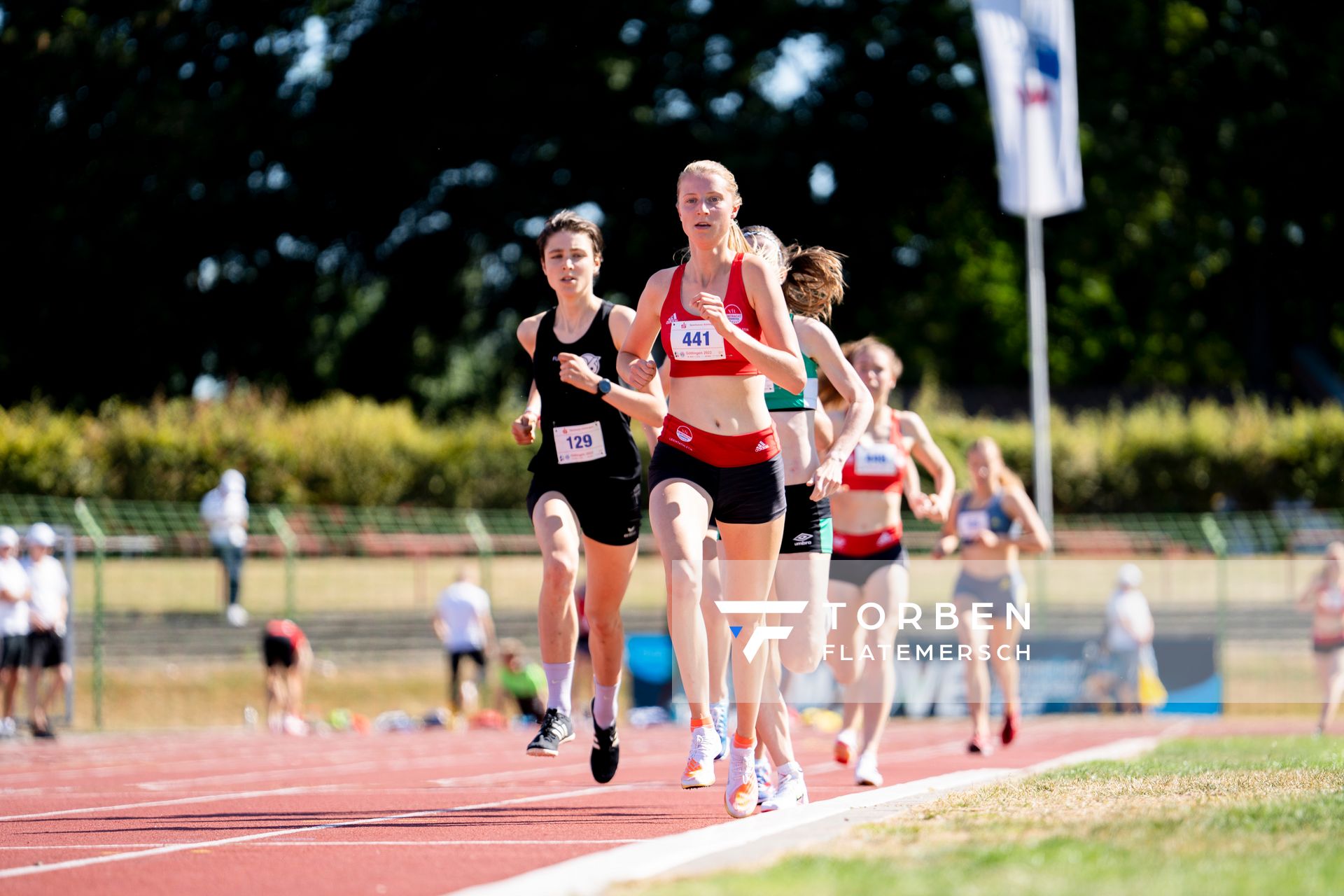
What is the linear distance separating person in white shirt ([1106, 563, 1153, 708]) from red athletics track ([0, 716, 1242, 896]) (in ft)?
19.2

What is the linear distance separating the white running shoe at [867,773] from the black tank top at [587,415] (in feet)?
7.11

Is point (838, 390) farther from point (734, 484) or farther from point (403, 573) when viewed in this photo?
point (403, 573)

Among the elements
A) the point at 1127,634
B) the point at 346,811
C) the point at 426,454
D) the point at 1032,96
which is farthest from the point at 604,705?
the point at 426,454

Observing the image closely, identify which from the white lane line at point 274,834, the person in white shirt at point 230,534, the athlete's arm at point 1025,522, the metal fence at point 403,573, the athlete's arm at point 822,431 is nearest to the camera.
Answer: the white lane line at point 274,834

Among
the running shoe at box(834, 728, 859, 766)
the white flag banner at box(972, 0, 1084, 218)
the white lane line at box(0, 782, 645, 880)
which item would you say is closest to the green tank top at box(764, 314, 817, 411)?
the white lane line at box(0, 782, 645, 880)

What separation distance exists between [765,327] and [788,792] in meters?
1.89

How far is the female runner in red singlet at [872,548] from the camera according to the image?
30.9ft

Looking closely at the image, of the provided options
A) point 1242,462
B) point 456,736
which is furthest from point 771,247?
point 1242,462

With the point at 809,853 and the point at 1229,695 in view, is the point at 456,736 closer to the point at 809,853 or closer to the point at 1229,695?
the point at 1229,695

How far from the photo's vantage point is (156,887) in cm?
525

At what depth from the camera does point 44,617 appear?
18266mm

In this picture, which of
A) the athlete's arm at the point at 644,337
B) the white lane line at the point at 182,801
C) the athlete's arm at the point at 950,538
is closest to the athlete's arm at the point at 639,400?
the athlete's arm at the point at 644,337

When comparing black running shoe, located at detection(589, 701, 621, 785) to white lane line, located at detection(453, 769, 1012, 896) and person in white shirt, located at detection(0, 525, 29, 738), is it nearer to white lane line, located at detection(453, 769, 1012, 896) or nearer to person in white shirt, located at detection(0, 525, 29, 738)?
white lane line, located at detection(453, 769, 1012, 896)

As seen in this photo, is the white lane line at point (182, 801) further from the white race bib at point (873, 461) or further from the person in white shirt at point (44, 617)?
the person in white shirt at point (44, 617)
